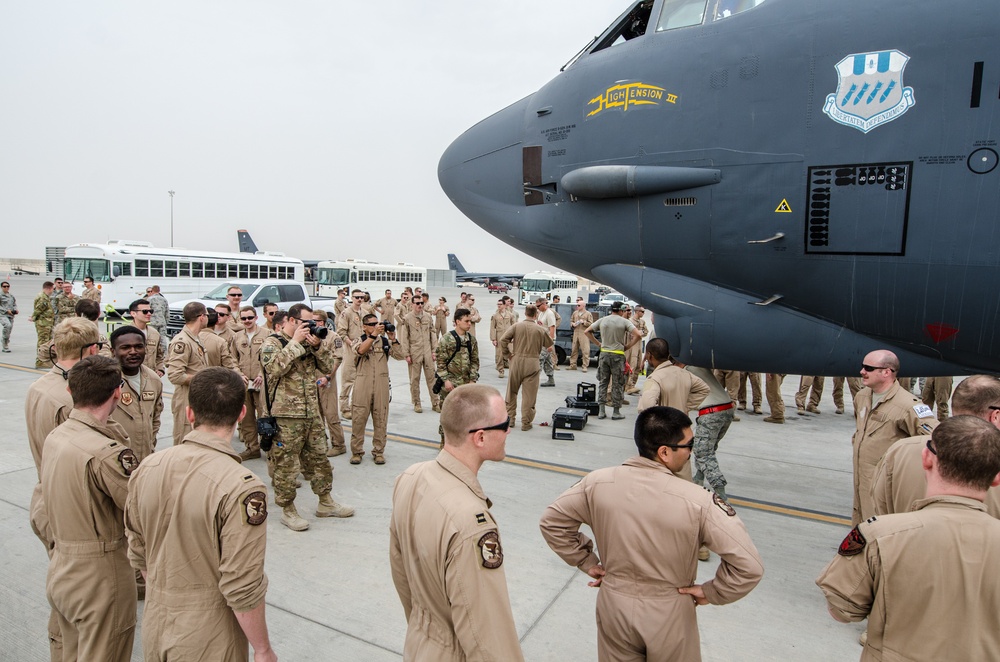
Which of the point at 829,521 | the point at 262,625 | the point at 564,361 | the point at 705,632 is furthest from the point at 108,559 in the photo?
the point at 564,361

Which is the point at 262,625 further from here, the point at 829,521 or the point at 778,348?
the point at 829,521

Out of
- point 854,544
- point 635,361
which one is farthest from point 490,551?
point 635,361

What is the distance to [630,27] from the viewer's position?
5.21 m

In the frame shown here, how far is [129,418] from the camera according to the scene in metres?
4.13

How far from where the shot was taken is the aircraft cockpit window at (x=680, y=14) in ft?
15.0

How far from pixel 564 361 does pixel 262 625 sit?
13804 millimetres

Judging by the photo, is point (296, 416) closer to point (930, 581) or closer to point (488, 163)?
point (488, 163)

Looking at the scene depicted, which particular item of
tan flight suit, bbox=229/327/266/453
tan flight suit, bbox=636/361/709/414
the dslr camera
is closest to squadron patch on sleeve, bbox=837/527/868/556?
tan flight suit, bbox=636/361/709/414

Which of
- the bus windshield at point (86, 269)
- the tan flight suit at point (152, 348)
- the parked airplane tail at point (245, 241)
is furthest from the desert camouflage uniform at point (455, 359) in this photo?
the parked airplane tail at point (245, 241)

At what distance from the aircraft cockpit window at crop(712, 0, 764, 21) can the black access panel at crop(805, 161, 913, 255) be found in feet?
4.62

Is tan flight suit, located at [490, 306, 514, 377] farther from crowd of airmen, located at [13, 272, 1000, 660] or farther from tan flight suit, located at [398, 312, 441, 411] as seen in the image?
crowd of airmen, located at [13, 272, 1000, 660]

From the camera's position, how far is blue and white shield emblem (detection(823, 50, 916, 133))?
3850 mm

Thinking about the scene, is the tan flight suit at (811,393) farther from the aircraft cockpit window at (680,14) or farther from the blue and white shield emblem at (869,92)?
the aircraft cockpit window at (680,14)

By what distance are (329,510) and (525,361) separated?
13.5 ft
